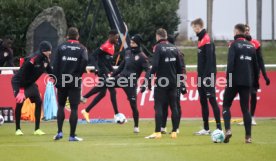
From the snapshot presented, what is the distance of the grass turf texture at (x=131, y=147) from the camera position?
15.8 metres

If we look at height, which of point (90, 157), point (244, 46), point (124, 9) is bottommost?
point (90, 157)

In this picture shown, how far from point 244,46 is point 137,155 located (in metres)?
3.42

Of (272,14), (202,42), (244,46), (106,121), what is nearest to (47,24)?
(106,121)

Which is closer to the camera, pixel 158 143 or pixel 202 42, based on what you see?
pixel 158 143

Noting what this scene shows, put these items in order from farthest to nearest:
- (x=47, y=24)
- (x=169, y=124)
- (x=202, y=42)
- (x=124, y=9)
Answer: (x=124, y=9) → (x=47, y=24) → (x=169, y=124) → (x=202, y=42)

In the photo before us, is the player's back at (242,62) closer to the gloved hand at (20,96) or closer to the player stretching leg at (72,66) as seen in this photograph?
the player stretching leg at (72,66)

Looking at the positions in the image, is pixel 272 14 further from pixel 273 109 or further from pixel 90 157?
pixel 90 157

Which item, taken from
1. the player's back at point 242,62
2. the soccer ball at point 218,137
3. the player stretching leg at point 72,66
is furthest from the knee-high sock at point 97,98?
the player's back at point 242,62

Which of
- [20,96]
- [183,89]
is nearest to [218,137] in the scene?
[183,89]

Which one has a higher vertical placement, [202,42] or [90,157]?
[202,42]

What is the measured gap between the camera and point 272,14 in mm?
48469

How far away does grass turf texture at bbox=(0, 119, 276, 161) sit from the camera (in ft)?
51.8

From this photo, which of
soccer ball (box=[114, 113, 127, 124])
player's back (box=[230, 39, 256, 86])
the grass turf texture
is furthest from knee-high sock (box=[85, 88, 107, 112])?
player's back (box=[230, 39, 256, 86])

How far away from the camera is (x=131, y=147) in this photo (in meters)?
17.5
